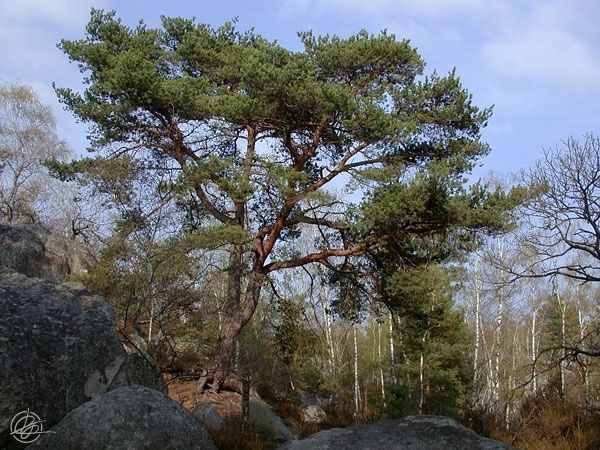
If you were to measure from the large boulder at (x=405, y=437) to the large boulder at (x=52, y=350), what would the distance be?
212 cm

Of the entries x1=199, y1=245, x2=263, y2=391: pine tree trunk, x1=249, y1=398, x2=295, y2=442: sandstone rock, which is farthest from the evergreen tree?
x1=249, y1=398, x2=295, y2=442: sandstone rock

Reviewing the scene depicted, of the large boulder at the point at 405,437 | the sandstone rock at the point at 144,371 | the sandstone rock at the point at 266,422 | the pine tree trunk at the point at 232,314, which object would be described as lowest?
the sandstone rock at the point at 266,422

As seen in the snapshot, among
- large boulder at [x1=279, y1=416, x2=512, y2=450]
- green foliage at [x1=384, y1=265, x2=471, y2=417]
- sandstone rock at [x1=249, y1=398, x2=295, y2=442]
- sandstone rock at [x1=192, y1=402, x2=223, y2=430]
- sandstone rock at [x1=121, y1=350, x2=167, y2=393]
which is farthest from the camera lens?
green foliage at [x1=384, y1=265, x2=471, y2=417]

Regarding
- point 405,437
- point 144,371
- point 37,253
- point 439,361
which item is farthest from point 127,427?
point 439,361

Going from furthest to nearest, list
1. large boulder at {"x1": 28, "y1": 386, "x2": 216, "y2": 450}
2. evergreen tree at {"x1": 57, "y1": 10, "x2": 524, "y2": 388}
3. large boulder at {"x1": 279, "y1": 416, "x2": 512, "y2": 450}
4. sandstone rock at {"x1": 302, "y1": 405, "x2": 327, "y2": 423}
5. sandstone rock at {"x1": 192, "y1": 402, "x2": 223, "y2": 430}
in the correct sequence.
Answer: sandstone rock at {"x1": 302, "y1": 405, "x2": 327, "y2": 423} → evergreen tree at {"x1": 57, "y1": 10, "x2": 524, "y2": 388} → sandstone rock at {"x1": 192, "y1": 402, "x2": 223, "y2": 430} → large boulder at {"x1": 279, "y1": 416, "x2": 512, "y2": 450} → large boulder at {"x1": 28, "y1": 386, "x2": 216, "y2": 450}

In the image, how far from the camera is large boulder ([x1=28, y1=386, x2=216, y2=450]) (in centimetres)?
543

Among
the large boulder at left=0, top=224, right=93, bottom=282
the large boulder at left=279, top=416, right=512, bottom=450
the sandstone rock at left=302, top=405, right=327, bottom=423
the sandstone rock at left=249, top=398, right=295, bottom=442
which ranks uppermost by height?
the large boulder at left=0, top=224, right=93, bottom=282

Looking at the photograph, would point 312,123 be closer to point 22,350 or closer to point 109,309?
point 109,309

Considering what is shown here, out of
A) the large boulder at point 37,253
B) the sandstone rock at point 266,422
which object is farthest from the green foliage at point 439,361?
the large boulder at point 37,253

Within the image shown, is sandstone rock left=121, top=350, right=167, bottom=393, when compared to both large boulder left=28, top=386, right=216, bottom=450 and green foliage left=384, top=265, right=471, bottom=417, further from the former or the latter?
green foliage left=384, top=265, right=471, bottom=417

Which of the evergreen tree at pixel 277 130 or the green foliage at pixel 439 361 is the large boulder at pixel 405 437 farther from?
→ the green foliage at pixel 439 361

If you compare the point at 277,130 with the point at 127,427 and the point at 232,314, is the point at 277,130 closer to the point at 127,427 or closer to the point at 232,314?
the point at 232,314

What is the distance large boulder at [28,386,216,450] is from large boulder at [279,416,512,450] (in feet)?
3.88

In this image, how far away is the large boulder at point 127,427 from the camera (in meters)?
5.43
